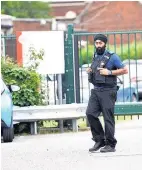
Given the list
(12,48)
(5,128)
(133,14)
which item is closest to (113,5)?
(133,14)

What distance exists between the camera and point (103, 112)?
1032 cm

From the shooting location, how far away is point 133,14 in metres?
59.7

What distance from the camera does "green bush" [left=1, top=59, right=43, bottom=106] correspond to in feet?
44.4

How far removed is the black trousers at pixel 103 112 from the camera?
10.3m

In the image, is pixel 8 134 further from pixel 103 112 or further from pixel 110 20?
pixel 110 20

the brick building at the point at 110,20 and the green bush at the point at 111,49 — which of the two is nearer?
the green bush at the point at 111,49

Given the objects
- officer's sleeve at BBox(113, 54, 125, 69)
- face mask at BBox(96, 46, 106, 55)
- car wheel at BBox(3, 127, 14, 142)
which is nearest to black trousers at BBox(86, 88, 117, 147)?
officer's sleeve at BBox(113, 54, 125, 69)

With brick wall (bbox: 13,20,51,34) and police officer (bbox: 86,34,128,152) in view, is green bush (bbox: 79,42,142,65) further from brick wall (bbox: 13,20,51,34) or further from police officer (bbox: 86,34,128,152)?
brick wall (bbox: 13,20,51,34)

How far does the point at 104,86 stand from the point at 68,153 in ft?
3.99

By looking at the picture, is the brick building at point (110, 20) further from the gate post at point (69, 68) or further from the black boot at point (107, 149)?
the black boot at point (107, 149)

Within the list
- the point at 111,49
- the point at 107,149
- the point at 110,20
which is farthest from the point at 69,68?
the point at 110,20

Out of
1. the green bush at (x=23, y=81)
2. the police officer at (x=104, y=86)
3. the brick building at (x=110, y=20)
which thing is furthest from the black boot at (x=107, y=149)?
the brick building at (x=110, y=20)

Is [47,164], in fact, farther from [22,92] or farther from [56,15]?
[56,15]

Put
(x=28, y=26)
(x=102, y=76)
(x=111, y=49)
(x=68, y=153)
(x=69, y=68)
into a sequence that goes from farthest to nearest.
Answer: (x=28, y=26) < (x=111, y=49) < (x=69, y=68) < (x=68, y=153) < (x=102, y=76)
